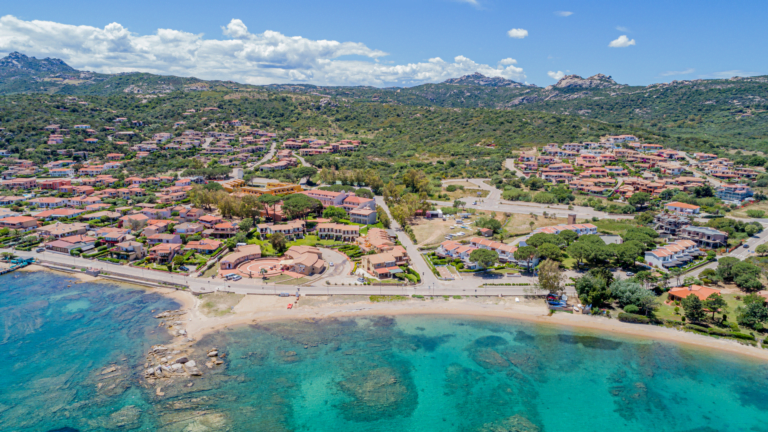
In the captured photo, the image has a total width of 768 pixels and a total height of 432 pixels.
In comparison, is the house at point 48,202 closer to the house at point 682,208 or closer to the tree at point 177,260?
the tree at point 177,260

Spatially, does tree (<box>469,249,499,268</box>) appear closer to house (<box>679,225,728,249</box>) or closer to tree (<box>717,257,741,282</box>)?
tree (<box>717,257,741,282</box>)

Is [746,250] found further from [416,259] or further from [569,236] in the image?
[416,259]

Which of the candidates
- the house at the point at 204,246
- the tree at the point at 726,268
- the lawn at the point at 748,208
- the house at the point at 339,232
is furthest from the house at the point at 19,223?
the lawn at the point at 748,208

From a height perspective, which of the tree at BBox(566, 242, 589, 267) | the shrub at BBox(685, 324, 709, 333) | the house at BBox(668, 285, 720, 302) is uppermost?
the tree at BBox(566, 242, 589, 267)

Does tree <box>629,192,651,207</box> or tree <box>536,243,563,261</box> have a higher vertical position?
tree <box>629,192,651,207</box>

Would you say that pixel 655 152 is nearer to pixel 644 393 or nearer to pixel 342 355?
pixel 644 393

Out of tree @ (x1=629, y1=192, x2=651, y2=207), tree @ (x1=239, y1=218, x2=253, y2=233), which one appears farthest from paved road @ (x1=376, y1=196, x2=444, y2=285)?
tree @ (x1=629, y1=192, x2=651, y2=207)
